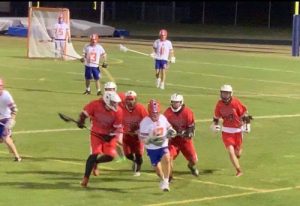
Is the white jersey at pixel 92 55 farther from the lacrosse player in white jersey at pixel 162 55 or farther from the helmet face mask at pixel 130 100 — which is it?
the helmet face mask at pixel 130 100

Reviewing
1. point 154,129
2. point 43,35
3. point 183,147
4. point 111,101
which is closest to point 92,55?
point 183,147

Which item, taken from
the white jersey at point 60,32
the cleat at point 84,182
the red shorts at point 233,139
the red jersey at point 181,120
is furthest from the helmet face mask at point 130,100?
the white jersey at point 60,32

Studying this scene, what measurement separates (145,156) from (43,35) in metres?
28.0

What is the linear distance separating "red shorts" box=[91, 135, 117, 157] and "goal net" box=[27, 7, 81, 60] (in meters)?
29.6

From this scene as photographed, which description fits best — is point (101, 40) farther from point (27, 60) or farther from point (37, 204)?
point (37, 204)

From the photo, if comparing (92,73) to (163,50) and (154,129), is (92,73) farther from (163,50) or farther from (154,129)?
(154,129)

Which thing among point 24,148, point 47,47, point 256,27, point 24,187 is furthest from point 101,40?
point 24,187

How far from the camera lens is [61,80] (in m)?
35.3

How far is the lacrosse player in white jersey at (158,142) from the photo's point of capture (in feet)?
49.2

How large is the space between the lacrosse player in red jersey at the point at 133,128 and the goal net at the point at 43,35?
28.5m

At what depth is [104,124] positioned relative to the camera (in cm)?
1542

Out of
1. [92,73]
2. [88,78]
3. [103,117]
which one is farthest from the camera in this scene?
[92,73]

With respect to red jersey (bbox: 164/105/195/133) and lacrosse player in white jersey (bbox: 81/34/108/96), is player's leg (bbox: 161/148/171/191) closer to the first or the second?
red jersey (bbox: 164/105/195/133)

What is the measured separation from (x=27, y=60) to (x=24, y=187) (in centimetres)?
2987
